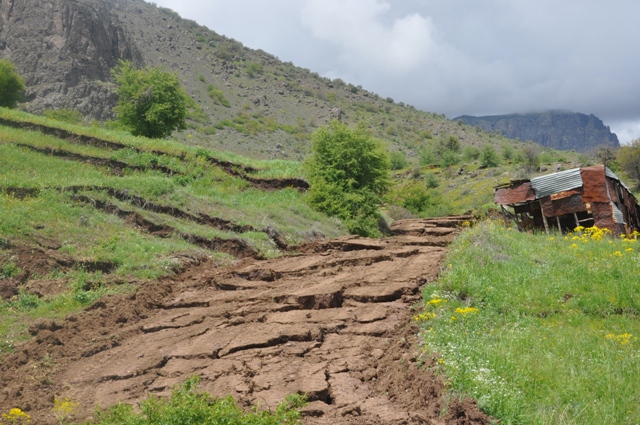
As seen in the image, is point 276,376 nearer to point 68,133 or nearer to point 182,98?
point 68,133

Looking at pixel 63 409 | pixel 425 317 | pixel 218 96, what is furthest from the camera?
pixel 218 96

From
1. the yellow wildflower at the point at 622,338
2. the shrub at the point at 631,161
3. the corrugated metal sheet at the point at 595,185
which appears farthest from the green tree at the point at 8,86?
the shrub at the point at 631,161

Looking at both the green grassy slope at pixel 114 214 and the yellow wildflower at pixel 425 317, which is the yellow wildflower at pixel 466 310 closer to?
the yellow wildflower at pixel 425 317

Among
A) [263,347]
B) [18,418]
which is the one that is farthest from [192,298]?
[18,418]

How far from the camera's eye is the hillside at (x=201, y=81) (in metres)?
51.4

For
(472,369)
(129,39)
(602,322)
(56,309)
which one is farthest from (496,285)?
(129,39)

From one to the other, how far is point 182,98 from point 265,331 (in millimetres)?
24079

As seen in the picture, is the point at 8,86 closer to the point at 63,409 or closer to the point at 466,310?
the point at 63,409

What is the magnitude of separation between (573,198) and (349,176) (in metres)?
8.32

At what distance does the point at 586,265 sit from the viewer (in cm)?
953

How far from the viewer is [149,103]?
Answer: 2870 cm

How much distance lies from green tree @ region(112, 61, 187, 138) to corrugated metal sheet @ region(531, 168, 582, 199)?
59.9 ft

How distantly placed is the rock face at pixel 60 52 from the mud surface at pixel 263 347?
4366 cm

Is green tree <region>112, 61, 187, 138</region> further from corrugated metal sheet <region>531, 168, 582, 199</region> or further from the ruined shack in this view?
corrugated metal sheet <region>531, 168, 582, 199</region>
